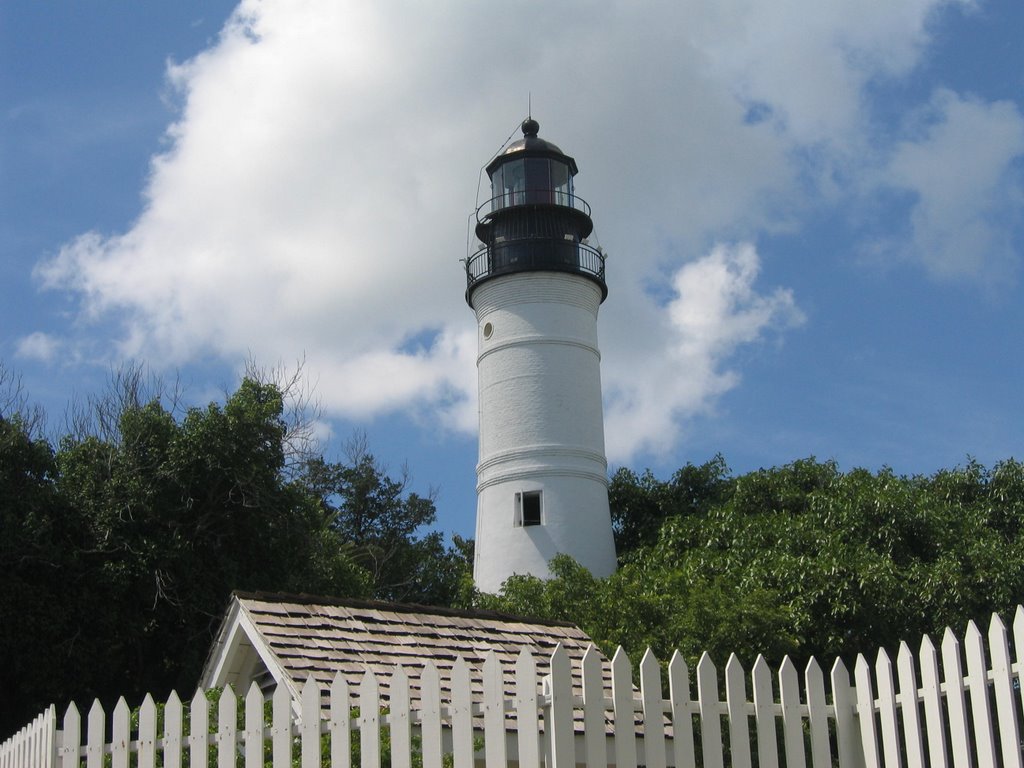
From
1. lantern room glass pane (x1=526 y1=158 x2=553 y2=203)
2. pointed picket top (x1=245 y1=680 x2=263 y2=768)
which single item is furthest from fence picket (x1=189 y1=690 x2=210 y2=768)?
lantern room glass pane (x1=526 y1=158 x2=553 y2=203)

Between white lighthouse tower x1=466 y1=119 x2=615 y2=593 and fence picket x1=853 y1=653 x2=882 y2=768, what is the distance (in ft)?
65.7

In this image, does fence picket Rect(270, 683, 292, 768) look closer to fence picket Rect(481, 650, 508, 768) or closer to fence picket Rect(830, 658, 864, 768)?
fence picket Rect(481, 650, 508, 768)

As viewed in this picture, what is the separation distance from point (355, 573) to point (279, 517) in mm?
2895

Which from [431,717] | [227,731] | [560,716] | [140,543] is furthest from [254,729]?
[140,543]

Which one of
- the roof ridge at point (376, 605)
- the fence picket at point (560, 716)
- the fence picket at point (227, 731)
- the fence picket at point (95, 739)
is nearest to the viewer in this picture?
the fence picket at point (560, 716)

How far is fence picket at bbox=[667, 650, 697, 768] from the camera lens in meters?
6.66

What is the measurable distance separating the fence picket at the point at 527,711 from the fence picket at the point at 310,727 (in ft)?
3.48

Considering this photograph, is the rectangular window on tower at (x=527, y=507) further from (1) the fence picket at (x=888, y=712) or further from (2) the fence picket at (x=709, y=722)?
(2) the fence picket at (x=709, y=722)

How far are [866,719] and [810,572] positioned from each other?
49.1 ft

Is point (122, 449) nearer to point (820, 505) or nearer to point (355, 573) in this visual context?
point (355, 573)

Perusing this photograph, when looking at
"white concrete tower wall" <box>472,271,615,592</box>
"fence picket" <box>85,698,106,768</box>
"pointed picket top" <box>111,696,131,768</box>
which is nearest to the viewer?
"pointed picket top" <box>111,696,131,768</box>

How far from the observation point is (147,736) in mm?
7312

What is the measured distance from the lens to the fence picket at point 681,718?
6664 mm

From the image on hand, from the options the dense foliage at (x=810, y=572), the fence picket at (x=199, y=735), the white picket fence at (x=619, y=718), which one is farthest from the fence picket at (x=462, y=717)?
the dense foliage at (x=810, y=572)
